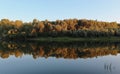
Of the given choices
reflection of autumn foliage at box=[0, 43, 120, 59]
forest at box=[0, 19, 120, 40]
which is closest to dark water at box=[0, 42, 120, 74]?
reflection of autumn foliage at box=[0, 43, 120, 59]

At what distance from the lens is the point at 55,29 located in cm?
10344

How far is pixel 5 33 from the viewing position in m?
111

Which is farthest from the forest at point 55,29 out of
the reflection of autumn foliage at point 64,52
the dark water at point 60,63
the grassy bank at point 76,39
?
the dark water at point 60,63

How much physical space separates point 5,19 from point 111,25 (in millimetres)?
49295

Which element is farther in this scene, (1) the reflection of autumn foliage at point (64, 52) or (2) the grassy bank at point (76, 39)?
(2) the grassy bank at point (76, 39)

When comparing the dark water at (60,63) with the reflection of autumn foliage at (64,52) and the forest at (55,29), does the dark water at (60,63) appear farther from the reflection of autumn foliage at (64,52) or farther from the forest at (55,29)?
the forest at (55,29)

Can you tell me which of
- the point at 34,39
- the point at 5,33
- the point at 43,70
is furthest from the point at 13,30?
the point at 43,70

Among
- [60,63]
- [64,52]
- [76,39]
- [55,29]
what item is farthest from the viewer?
[55,29]

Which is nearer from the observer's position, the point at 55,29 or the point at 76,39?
the point at 76,39

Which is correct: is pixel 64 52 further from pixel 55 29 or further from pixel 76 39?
pixel 55 29

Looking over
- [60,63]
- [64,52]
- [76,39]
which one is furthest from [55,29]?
[60,63]

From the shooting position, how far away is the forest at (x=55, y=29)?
97000mm

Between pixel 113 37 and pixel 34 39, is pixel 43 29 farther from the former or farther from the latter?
pixel 113 37

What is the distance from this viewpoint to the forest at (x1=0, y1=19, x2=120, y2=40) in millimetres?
97000
